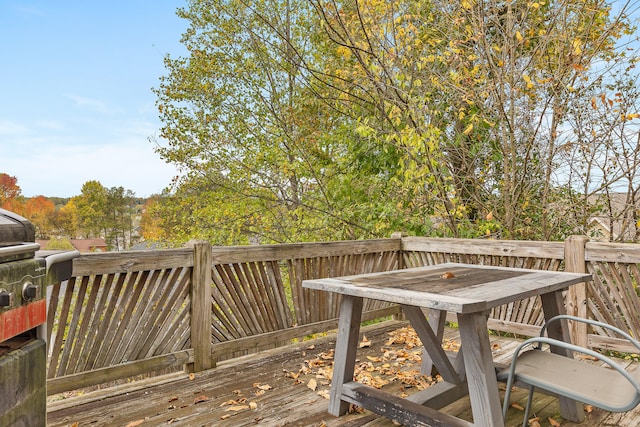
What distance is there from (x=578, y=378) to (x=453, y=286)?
744mm

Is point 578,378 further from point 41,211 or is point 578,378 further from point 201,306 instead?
point 41,211

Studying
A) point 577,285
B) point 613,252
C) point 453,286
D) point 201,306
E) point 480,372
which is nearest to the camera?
point 480,372

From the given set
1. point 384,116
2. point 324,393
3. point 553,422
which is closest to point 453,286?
point 553,422

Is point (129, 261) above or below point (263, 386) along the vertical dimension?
above

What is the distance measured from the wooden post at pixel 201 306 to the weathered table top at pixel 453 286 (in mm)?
1200

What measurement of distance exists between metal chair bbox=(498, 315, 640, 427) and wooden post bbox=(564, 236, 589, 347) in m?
1.73

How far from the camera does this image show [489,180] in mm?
5871

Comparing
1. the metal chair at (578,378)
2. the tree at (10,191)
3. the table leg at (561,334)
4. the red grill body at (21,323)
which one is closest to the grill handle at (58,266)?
the red grill body at (21,323)

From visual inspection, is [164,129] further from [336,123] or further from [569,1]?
[569,1]

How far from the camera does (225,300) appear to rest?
3.72 m

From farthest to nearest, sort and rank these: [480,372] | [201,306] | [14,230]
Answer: [201,306] → [480,372] → [14,230]

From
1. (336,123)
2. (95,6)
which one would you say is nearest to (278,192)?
(336,123)

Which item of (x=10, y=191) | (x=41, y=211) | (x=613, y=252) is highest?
(x=10, y=191)

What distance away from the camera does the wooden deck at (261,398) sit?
2.62 meters
